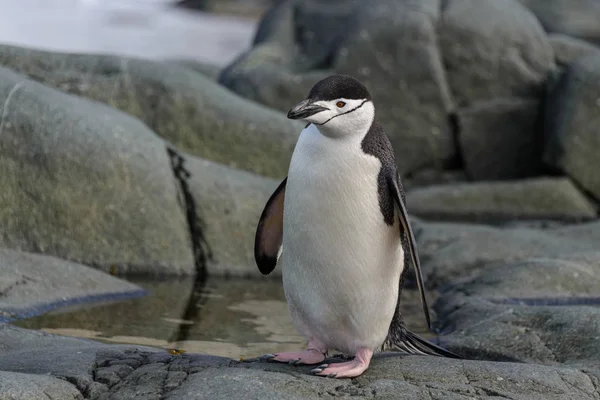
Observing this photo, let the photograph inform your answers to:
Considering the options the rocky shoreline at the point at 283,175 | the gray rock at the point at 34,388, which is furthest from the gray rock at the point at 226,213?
the gray rock at the point at 34,388

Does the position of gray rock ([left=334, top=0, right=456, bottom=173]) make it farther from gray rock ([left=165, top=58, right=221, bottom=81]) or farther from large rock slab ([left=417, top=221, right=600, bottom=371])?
large rock slab ([left=417, top=221, right=600, bottom=371])

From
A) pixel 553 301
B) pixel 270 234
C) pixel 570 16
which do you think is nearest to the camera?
pixel 270 234

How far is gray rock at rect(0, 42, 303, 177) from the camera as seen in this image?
26.2ft

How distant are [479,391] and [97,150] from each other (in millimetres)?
3683

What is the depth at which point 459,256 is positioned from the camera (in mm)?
6895

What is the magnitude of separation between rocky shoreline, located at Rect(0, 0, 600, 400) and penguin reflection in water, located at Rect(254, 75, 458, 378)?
0.58 ft

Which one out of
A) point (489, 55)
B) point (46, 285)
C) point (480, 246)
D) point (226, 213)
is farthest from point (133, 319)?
point (489, 55)

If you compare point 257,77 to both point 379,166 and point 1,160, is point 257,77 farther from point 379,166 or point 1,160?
point 379,166

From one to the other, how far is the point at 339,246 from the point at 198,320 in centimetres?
197

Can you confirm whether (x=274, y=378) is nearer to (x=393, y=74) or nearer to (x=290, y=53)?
(x=393, y=74)

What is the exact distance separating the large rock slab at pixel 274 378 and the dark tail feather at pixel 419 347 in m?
0.23

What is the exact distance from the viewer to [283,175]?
8.04 metres

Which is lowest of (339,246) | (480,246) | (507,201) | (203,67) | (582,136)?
(507,201)

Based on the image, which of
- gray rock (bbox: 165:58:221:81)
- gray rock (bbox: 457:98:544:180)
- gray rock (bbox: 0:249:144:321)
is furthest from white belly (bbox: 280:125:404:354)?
gray rock (bbox: 165:58:221:81)
